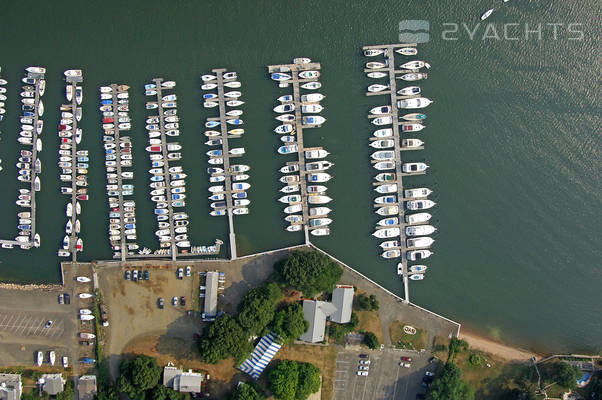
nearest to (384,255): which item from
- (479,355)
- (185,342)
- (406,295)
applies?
(406,295)


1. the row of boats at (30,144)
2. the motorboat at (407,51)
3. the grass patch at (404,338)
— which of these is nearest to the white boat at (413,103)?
the motorboat at (407,51)

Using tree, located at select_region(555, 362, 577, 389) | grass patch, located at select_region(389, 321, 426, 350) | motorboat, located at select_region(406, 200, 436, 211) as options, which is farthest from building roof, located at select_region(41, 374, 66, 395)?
tree, located at select_region(555, 362, 577, 389)

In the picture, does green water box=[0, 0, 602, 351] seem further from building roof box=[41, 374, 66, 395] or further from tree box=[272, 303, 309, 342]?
building roof box=[41, 374, 66, 395]

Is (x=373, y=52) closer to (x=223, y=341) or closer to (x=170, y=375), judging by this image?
(x=223, y=341)

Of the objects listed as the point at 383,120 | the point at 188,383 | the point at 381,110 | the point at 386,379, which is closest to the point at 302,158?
the point at 383,120

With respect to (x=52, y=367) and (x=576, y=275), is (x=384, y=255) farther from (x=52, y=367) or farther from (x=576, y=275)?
(x=52, y=367)

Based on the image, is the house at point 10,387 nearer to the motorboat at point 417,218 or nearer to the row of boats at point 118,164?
the row of boats at point 118,164
